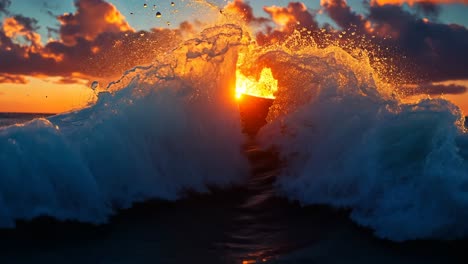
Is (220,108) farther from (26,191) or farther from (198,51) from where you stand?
(26,191)

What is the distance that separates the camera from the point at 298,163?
29.5 ft

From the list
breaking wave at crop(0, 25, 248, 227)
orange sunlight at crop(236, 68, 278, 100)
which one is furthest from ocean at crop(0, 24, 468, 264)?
orange sunlight at crop(236, 68, 278, 100)

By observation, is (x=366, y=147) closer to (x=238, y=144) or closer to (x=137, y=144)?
(x=238, y=144)

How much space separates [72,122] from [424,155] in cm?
525

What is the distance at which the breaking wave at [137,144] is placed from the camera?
20.7 feet

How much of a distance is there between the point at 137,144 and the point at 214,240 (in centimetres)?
255

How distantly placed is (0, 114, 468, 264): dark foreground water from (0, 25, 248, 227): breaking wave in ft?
1.18

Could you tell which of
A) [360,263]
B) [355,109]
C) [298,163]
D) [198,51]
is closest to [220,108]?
[198,51]

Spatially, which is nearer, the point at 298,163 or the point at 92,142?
the point at 92,142

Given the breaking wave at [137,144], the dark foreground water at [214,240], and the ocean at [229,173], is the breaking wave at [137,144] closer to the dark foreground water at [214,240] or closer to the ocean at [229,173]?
the ocean at [229,173]

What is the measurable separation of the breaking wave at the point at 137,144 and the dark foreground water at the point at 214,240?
359 millimetres

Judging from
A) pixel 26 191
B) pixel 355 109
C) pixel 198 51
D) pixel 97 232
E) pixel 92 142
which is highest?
pixel 198 51

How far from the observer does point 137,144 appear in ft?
25.4

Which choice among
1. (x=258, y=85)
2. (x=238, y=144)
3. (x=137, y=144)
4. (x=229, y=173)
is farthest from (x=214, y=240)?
(x=258, y=85)
